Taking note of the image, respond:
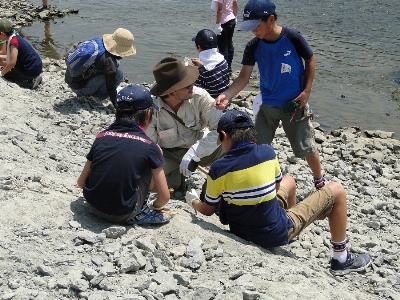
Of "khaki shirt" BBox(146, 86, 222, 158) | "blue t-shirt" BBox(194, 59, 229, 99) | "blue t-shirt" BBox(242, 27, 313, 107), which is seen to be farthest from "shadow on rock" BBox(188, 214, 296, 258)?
"blue t-shirt" BBox(194, 59, 229, 99)

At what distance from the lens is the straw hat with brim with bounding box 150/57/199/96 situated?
20.6ft

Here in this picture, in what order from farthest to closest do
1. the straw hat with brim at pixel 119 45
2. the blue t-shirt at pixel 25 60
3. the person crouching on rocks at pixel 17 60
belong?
the blue t-shirt at pixel 25 60 → the person crouching on rocks at pixel 17 60 → the straw hat with brim at pixel 119 45

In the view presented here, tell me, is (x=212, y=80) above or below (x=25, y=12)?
above

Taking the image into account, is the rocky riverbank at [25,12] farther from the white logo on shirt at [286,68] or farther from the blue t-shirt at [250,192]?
the blue t-shirt at [250,192]

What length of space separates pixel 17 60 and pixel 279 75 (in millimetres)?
5406

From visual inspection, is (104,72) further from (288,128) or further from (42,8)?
(42,8)

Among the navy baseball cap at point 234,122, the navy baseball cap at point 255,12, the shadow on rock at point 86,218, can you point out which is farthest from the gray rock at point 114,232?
the navy baseball cap at point 255,12

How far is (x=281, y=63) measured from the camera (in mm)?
6379

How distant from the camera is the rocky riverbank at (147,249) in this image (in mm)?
4047

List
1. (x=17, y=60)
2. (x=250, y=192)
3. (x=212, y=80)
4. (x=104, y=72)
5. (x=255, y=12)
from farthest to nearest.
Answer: (x=17, y=60) → (x=104, y=72) → (x=212, y=80) → (x=255, y=12) → (x=250, y=192)

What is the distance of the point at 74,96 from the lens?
1026 centimetres

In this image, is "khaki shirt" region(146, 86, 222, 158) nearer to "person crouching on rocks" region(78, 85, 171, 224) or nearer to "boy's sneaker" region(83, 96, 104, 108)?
"person crouching on rocks" region(78, 85, 171, 224)

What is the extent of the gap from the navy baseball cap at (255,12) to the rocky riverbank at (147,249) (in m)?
1.97

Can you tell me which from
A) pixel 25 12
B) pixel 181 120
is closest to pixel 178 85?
pixel 181 120
